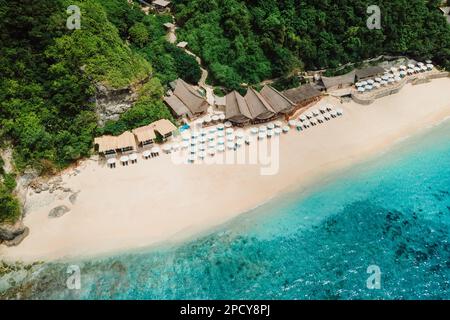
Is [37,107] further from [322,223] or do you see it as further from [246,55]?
[322,223]

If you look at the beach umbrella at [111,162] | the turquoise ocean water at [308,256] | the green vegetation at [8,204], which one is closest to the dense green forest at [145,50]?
the green vegetation at [8,204]

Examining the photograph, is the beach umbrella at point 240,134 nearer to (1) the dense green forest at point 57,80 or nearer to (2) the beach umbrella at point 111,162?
(1) the dense green forest at point 57,80

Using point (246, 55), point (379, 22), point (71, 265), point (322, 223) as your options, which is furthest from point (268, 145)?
point (379, 22)

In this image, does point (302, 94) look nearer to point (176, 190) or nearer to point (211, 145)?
point (211, 145)

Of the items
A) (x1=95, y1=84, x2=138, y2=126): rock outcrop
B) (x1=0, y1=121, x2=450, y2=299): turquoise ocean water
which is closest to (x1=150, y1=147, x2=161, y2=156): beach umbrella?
Result: (x1=95, y1=84, x2=138, y2=126): rock outcrop

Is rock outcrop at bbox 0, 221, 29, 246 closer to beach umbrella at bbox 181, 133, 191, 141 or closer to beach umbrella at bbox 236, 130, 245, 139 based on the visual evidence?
beach umbrella at bbox 181, 133, 191, 141

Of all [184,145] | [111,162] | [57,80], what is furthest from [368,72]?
[57,80]
